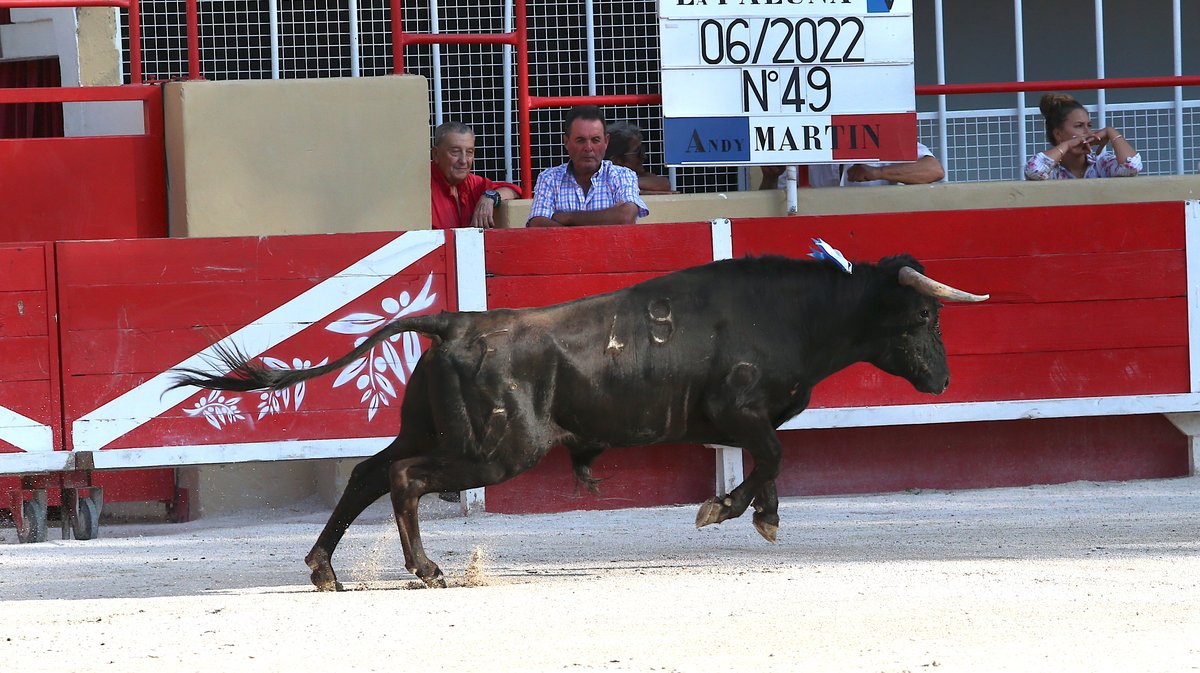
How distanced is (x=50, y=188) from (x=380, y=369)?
1.91 m

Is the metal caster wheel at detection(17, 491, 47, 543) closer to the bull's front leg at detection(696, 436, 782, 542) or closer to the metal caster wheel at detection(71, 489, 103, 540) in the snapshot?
the metal caster wheel at detection(71, 489, 103, 540)

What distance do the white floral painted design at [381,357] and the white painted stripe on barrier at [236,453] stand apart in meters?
0.16

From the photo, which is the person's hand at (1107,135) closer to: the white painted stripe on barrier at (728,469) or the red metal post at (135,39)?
the white painted stripe on barrier at (728,469)

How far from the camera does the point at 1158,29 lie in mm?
12773

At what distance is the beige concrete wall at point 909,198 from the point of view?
9.01m

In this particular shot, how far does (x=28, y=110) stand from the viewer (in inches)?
440

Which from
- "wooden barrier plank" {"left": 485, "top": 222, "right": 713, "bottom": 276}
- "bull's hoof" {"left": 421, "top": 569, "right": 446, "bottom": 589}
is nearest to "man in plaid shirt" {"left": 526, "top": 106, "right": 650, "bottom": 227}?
"wooden barrier plank" {"left": 485, "top": 222, "right": 713, "bottom": 276}

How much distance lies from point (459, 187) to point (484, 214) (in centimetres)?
32

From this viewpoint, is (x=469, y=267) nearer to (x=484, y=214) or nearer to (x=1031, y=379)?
(x=484, y=214)

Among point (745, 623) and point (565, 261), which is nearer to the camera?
point (745, 623)

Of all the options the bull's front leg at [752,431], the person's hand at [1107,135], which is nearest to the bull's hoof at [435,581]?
the bull's front leg at [752,431]

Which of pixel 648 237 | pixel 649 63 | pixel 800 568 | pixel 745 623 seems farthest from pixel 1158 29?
pixel 745 623

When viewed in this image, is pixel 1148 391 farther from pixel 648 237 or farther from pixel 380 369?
pixel 380 369

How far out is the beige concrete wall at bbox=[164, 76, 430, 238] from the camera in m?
8.58
